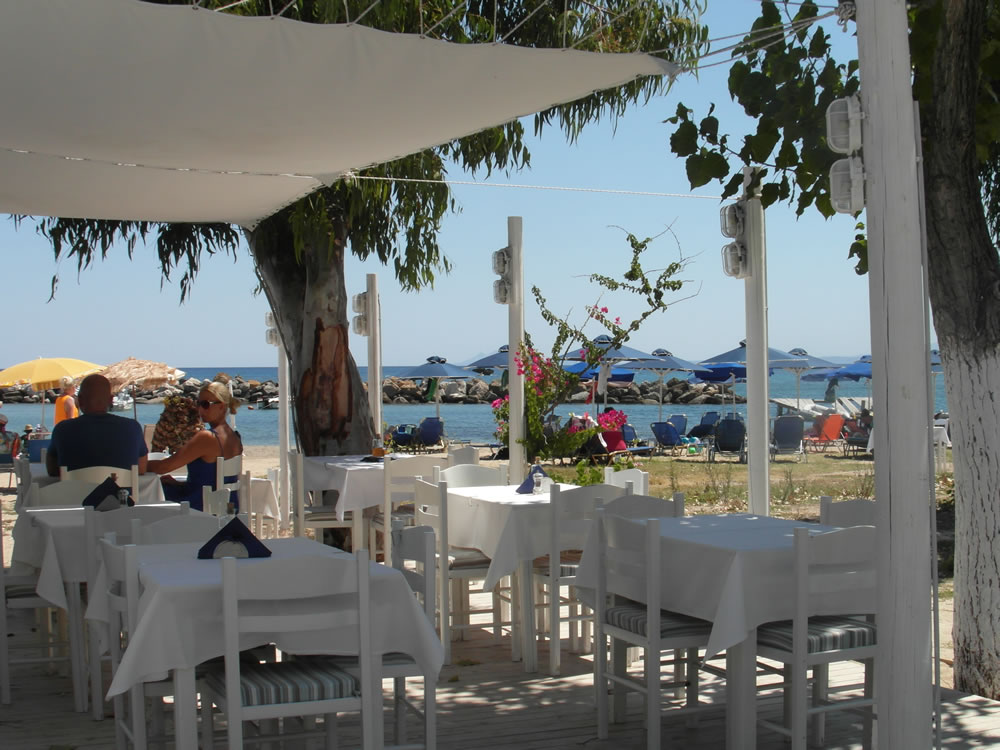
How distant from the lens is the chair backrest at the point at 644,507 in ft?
15.8

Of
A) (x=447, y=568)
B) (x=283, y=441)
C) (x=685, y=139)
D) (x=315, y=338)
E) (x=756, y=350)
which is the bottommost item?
(x=447, y=568)

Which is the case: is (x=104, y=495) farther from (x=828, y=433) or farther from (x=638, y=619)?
(x=828, y=433)

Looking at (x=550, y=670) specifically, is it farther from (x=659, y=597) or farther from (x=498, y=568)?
(x=659, y=597)

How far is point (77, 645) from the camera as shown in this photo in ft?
15.6

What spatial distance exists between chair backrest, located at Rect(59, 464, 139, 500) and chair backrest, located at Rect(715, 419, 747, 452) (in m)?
15.0

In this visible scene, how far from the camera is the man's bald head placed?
20.7ft

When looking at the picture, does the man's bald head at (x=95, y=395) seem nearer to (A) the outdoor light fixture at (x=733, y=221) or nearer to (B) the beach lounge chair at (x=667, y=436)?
(A) the outdoor light fixture at (x=733, y=221)

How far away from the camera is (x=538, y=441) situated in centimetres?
743

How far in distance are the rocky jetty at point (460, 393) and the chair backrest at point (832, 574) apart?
162ft

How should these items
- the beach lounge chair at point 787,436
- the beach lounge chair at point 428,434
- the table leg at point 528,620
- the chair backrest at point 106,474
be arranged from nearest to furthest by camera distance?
the table leg at point 528,620 → the chair backrest at point 106,474 → the beach lounge chair at point 787,436 → the beach lounge chair at point 428,434

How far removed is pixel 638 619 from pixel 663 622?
0.30 ft

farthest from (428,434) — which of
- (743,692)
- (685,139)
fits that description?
(743,692)

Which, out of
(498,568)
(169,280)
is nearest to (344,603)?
(498,568)

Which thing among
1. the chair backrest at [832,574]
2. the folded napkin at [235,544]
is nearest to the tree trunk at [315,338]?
the folded napkin at [235,544]
